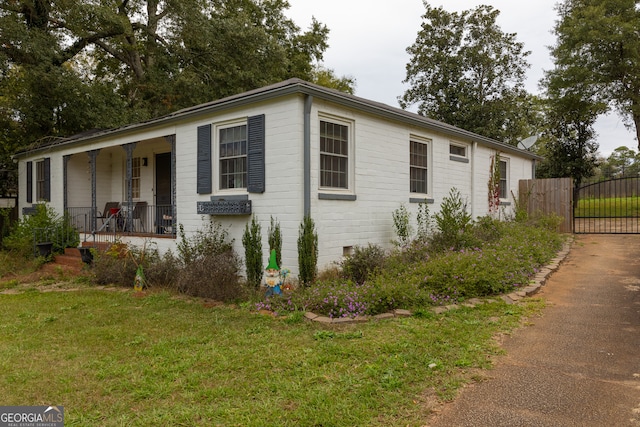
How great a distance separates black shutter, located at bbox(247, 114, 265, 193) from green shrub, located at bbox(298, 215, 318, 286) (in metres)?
1.10

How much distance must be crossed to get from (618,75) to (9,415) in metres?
23.0

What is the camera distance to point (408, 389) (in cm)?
301

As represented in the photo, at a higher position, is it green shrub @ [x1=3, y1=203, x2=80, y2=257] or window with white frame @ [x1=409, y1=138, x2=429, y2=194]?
window with white frame @ [x1=409, y1=138, x2=429, y2=194]

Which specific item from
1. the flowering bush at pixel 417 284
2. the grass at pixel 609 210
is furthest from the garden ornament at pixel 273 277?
the grass at pixel 609 210

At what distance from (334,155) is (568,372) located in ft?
15.4

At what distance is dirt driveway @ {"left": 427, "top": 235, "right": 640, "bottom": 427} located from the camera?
8.77 feet

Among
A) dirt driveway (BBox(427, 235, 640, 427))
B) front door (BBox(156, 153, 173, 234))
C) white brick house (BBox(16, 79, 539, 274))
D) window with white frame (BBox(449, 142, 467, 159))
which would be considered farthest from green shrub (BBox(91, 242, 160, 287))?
window with white frame (BBox(449, 142, 467, 159))

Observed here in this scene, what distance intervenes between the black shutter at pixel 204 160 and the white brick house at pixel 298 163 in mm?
19

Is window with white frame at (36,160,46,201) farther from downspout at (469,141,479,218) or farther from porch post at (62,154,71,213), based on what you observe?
downspout at (469,141,479,218)

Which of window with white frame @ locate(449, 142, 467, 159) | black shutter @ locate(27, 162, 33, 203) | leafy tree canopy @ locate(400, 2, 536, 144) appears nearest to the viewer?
window with white frame @ locate(449, 142, 467, 159)

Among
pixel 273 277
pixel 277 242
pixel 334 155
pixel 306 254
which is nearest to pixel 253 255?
pixel 277 242

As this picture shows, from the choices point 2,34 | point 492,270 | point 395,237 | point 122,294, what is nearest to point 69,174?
point 2,34

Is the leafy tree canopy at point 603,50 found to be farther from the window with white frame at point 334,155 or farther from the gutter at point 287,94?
the window with white frame at point 334,155

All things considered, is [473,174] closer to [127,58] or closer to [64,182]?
[64,182]
